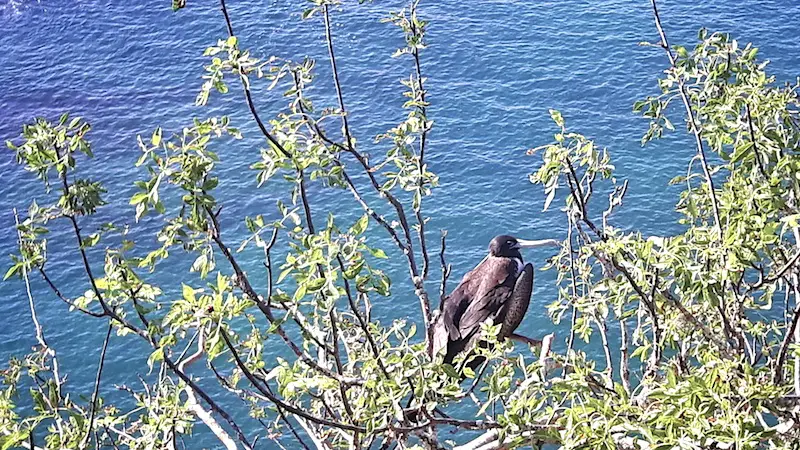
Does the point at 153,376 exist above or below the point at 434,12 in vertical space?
below

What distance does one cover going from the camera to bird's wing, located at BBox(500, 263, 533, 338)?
27.6 ft

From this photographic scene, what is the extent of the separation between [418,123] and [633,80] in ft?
57.7

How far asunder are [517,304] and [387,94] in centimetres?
1495

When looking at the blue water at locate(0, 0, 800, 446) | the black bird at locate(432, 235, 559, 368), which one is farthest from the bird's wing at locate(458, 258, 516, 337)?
the blue water at locate(0, 0, 800, 446)

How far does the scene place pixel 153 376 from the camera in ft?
51.2

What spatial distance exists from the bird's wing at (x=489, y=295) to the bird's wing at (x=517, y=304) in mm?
66

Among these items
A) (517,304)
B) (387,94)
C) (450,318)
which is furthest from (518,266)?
(387,94)

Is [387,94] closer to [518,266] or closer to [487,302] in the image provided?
[518,266]

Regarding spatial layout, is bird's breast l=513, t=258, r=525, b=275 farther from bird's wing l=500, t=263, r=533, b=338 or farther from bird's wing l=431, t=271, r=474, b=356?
bird's wing l=431, t=271, r=474, b=356

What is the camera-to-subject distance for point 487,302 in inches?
328

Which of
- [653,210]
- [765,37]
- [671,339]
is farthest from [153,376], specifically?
[765,37]

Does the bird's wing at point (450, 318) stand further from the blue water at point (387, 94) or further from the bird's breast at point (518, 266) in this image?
the blue water at point (387, 94)

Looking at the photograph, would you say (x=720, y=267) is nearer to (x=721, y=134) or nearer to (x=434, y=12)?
(x=721, y=134)

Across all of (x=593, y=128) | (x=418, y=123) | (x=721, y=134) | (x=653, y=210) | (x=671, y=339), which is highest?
(x=418, y=123)
